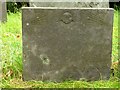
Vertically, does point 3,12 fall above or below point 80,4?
below

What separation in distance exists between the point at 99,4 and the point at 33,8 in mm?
745

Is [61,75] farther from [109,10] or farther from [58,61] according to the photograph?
[109,10]

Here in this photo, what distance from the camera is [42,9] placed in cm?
395

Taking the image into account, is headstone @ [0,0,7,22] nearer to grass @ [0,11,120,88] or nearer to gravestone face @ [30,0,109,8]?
grass @ [0,11,120,88]

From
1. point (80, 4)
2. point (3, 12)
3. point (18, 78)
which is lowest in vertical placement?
point (18, 78)

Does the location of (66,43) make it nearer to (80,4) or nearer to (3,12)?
(80,4)

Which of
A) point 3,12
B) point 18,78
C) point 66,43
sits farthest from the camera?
point 3,12

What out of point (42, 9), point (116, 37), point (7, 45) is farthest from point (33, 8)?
point (116, 37)

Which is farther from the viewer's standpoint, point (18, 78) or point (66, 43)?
point (18, 78)

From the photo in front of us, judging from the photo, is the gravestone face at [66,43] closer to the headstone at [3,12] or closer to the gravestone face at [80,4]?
the gravestone face at [80,4]

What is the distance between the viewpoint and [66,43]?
13.3ft

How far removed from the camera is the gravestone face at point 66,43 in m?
3.98

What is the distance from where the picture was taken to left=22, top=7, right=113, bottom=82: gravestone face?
157 inches

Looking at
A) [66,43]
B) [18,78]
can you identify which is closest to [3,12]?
[18,78]
